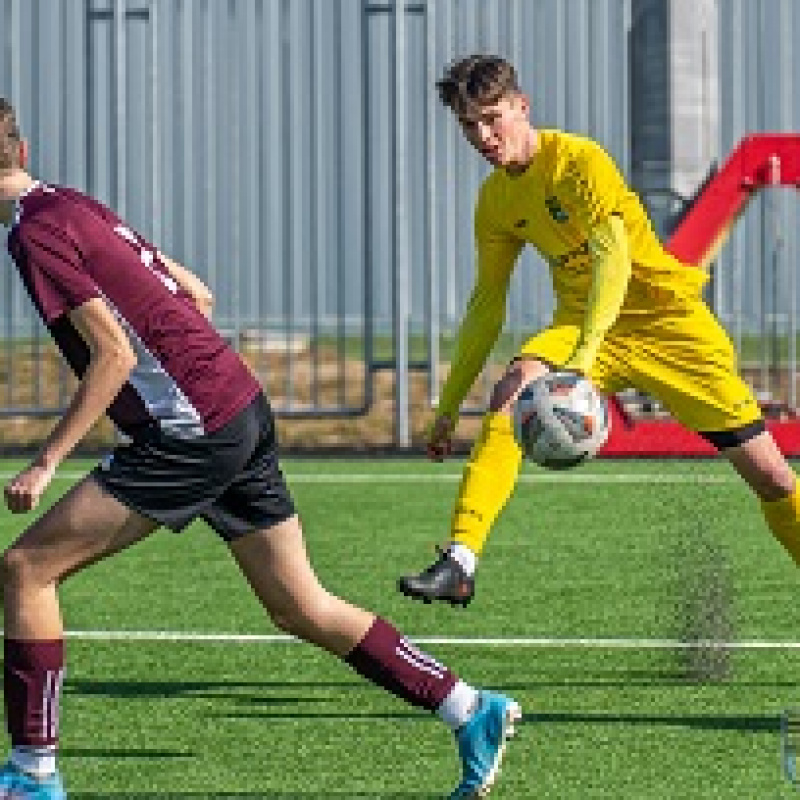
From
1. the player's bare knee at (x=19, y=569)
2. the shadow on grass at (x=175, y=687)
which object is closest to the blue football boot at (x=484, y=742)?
the player's bare knee at (x=19, y=569)

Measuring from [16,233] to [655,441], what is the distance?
11.4 m

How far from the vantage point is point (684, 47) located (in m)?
19.5

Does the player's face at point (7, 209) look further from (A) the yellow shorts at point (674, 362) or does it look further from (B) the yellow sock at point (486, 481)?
(A) the yellow shorts at point (674, 362)

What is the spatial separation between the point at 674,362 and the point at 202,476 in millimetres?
2628

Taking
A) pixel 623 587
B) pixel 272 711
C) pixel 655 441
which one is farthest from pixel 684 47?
pixel 272 711

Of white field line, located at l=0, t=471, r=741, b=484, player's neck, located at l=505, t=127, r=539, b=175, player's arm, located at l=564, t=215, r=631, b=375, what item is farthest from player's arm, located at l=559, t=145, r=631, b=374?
white field line, located at l=0, t=471, r=741, b=484

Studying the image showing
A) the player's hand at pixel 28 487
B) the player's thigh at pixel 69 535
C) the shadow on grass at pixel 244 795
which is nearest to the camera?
the player's hand at pixel 28 487

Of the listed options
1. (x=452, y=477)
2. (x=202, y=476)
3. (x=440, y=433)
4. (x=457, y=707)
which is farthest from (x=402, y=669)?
(x=452, y=477)

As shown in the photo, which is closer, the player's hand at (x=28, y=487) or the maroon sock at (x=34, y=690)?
the player's hand at (x=28, y=487)

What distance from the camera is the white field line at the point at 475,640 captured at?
33.0 ft

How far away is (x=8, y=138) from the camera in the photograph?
274 inches

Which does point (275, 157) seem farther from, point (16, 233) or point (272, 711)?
point (16, 233)

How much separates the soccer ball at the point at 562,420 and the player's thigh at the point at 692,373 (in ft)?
1.68

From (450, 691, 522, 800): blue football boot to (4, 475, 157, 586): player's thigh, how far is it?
3.05 ft
